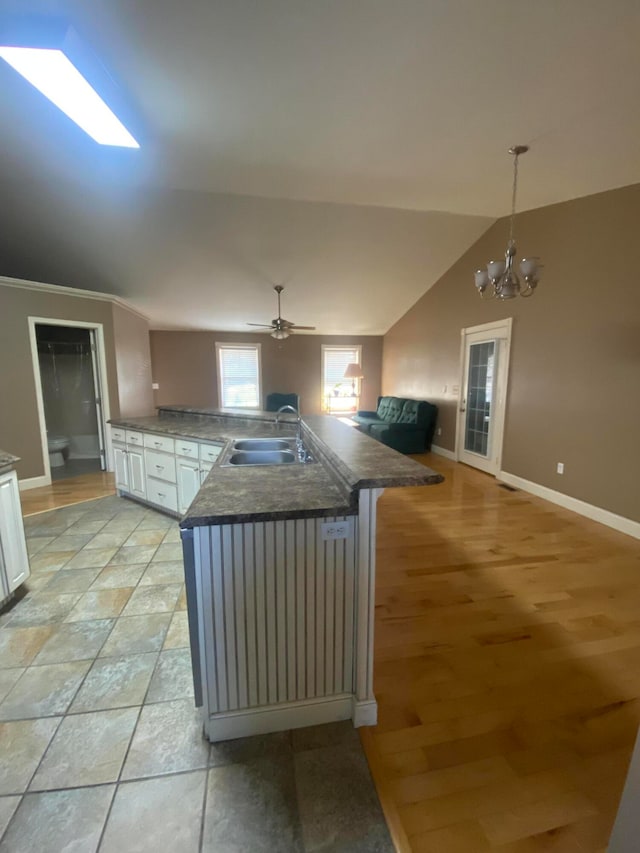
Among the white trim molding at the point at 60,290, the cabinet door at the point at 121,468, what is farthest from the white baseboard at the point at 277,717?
the white trim molding at the point at 60,290

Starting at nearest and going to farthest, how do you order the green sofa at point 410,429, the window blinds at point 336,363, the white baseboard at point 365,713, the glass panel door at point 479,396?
1. the white baseboard at point 365,713
2. the glass panel door at point 479,396
3. the green sofa at point 410,429
4. the window blinds at point 336,363

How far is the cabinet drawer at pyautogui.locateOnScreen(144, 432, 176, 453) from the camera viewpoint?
336 cm

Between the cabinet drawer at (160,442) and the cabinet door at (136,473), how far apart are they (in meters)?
0.22

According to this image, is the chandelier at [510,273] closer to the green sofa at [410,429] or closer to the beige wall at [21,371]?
the green sofa at [410,429]

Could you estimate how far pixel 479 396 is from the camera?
5047 millimetres

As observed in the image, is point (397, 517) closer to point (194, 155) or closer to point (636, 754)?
point (636, 754)

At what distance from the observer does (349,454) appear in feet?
5.49

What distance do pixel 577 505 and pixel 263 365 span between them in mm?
6140

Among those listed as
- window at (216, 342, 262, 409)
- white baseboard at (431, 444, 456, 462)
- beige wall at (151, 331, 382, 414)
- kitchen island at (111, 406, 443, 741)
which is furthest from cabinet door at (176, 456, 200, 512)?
beige wall at (151, 331, 382, 414)

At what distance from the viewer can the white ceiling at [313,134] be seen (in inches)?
67.3

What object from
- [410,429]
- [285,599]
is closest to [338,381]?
[410,429]

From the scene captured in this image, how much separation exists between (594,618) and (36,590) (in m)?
3.45

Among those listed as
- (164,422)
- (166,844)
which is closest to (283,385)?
(164,422)

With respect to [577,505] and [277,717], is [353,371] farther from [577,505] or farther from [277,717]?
[277,717]
